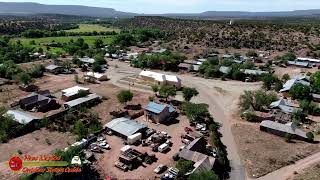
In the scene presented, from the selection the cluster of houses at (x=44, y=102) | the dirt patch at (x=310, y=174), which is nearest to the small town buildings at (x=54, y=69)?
the cluster of houses at (x=44, y=102)

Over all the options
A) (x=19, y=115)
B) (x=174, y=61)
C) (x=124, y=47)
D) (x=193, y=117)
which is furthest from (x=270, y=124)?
(x=124, y=47)

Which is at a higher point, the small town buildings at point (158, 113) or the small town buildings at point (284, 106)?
the small town buildings at point (284, 106)

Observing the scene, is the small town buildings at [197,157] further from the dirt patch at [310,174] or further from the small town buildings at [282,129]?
the small town buildings at [282,129]

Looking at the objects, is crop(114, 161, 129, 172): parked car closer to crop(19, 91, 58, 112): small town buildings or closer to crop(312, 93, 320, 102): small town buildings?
crop(19, 91, 58, 112): small town buildings

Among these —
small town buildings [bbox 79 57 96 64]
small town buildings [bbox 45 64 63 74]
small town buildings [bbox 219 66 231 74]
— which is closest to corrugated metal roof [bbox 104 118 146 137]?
small town buildings [bbox 219 66 231 74]

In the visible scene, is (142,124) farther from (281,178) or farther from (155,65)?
(155,65)
